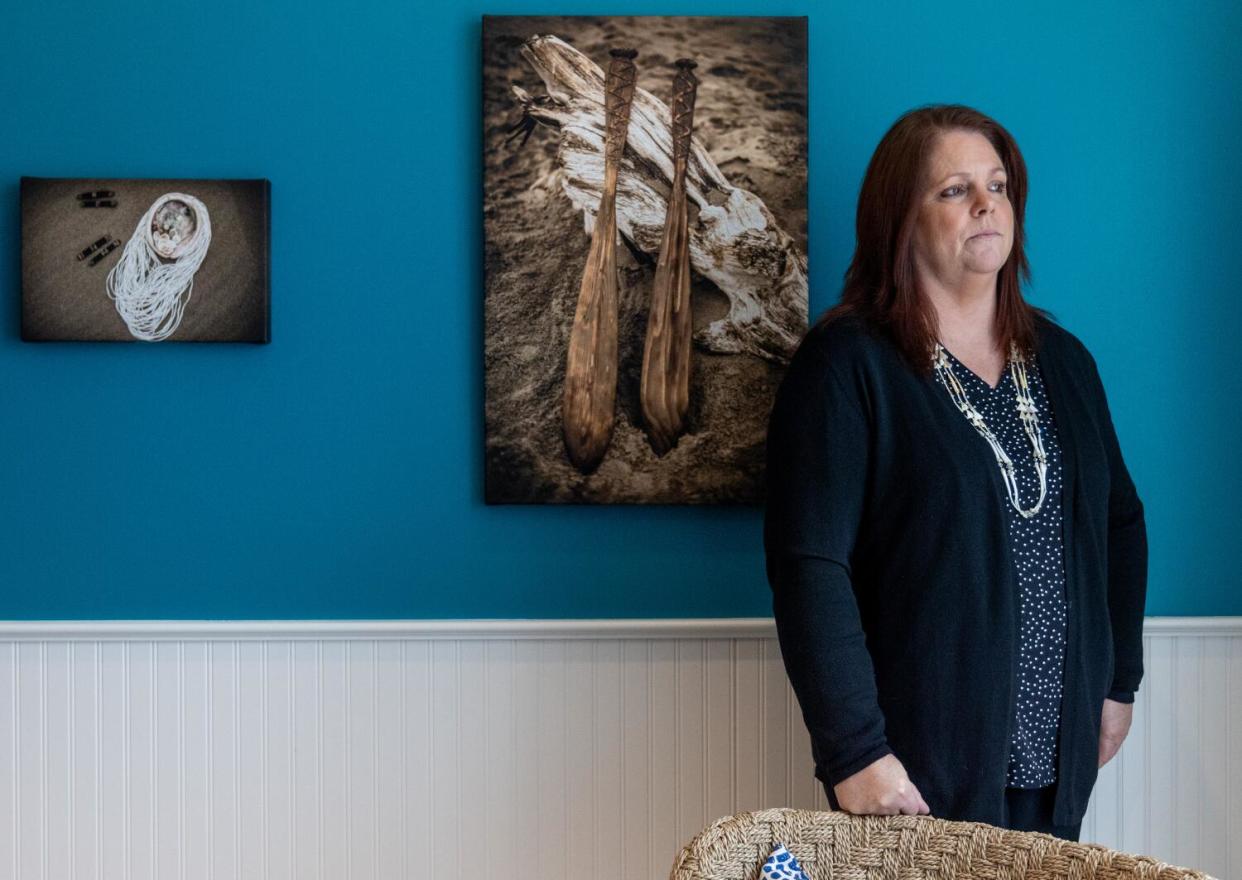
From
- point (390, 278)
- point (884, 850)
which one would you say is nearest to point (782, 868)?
point (884, 850)

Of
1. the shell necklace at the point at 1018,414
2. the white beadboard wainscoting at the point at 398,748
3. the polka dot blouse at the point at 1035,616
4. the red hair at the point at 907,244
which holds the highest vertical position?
the red hair at the point at 907,244

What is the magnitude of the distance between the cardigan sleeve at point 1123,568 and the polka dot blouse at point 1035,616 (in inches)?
9.8

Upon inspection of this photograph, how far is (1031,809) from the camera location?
1.45 metres

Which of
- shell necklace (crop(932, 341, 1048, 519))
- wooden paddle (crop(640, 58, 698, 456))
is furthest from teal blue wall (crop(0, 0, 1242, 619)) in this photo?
shell necklace (crop(932, 341, 1048, 519))

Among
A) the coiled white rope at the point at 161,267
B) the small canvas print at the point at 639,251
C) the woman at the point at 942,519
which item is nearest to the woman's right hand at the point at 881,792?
the woman at the point at 942,519

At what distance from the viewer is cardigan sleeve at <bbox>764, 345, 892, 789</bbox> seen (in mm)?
1349

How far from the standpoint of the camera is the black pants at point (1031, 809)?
4.72ft

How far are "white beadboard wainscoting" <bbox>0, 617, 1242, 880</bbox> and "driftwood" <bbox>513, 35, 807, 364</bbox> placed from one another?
544 millimetres

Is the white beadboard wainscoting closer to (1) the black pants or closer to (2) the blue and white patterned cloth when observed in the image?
(1) the black pants

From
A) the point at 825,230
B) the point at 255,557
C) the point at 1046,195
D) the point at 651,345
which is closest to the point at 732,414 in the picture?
the point at 651,345

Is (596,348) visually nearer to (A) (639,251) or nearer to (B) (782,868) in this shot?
(A) (639,251)

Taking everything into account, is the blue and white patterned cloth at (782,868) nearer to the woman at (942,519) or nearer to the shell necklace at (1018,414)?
the woman at (942,519)

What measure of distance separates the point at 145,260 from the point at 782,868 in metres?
1.38

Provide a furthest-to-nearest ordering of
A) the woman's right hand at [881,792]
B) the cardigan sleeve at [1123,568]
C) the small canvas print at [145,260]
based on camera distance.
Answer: the small canvas print at [145,260]
the cardigan sleeve at [1123,568]
the woman's right hand at [881,792]
